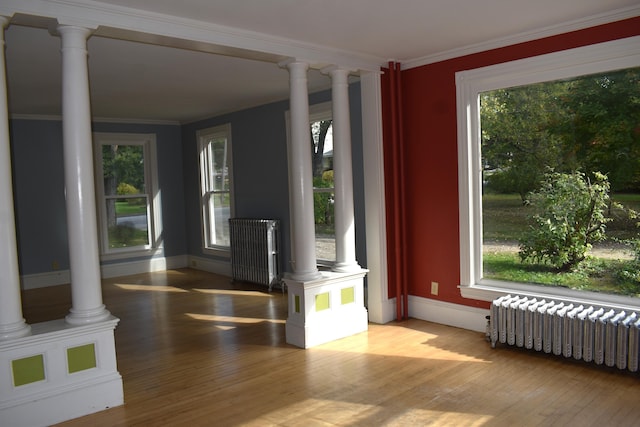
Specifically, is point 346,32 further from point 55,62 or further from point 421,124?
point 55,62

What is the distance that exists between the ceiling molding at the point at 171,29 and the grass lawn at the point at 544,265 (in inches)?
75.8

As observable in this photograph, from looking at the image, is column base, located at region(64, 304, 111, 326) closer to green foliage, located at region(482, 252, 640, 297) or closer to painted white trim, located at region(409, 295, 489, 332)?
painted white trim, located at region(409, 295, 489, 332)

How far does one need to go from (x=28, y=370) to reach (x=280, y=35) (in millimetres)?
2916

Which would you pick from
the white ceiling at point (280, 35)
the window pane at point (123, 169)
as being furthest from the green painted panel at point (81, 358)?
the window pane at point (123, 169)

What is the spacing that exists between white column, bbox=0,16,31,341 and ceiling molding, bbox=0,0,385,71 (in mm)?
275

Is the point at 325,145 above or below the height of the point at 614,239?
above

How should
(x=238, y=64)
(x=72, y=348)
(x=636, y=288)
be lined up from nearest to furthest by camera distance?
→ (x=72, y=348) < (x=636, y=288) < (x=238, y=64)

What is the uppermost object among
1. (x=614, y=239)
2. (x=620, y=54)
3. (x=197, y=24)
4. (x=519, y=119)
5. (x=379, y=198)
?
(x=197, y=24)

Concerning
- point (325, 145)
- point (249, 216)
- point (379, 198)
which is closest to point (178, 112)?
point (249, 216)

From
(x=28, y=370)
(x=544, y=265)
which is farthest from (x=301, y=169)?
(x=28, y=370)

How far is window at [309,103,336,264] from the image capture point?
257 inches

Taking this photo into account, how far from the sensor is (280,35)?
4184mm

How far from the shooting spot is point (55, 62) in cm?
473

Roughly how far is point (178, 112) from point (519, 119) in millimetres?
5180
